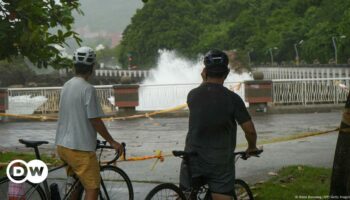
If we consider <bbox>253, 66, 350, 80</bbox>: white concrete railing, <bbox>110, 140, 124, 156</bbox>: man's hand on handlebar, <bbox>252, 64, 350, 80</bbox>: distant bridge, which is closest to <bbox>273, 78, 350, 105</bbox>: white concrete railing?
<bbox>110, 140, 124, 156</bbox>: man's hand on handlebar

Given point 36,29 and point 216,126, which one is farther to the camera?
point 36,29

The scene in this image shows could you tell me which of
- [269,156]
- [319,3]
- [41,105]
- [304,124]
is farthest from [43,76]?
[269,156]

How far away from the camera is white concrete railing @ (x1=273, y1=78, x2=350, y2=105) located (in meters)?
24.3

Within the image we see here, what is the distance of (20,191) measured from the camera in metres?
5.81

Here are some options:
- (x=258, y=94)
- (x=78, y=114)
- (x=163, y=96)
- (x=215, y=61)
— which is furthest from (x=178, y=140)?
(x=215, y=61)

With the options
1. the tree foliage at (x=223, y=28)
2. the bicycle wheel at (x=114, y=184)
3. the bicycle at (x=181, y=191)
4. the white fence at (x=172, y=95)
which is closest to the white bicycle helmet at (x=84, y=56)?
the bicycle at (x=181, y=191)

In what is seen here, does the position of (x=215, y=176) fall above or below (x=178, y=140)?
above

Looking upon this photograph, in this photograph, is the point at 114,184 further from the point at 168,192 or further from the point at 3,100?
the point at 3,100

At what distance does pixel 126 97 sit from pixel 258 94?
4.97m

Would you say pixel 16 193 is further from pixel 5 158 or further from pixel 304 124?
pixel 304 124

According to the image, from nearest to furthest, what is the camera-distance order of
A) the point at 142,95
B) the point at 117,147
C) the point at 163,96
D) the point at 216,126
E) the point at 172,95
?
1. the point at 216,126
2. the point at 117,147
3. the point at 142,95
4. the point at 172,95
5. the point at 163,96

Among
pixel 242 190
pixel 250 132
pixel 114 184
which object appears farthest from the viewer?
pixel 114 184

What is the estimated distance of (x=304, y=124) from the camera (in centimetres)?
1931

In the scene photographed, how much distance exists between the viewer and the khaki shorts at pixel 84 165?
5746 millimetres
